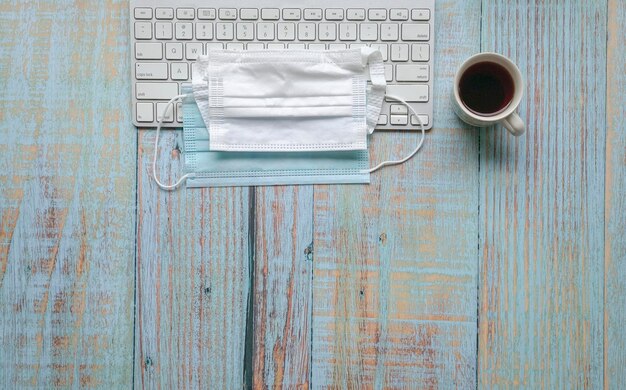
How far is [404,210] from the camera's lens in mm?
587

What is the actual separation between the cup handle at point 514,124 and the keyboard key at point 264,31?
280 mm

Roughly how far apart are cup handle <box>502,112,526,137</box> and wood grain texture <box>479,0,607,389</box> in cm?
5

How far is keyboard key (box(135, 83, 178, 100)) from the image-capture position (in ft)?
1.88

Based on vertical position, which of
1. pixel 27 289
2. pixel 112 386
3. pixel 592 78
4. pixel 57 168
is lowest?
pixel 112 386

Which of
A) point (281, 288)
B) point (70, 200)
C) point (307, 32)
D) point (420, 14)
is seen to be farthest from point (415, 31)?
point (70, 200)

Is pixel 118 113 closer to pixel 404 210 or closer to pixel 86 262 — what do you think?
pixel 86 262

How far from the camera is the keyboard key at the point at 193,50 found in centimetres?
57

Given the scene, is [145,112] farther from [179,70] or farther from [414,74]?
[414,74]

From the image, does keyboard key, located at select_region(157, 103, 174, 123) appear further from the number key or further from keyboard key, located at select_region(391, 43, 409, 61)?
keyboard key, located at select_region(391, 43, 409, 61)

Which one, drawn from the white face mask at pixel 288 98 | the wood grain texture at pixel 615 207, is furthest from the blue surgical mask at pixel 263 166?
the wood grain texture at pixel 615 207

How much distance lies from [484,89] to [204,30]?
33 centimetres

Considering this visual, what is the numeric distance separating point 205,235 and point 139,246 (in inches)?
3.1

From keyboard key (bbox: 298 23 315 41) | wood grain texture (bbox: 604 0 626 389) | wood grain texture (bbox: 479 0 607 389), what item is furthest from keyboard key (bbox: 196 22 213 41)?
wood grain texture (bbox: 604 0 626 389)

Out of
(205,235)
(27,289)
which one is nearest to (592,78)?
(205,235)
